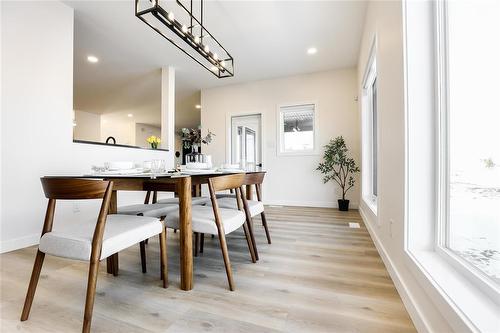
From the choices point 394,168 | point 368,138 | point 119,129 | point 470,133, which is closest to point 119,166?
point 394,168

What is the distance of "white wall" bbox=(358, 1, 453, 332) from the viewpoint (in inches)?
43.6

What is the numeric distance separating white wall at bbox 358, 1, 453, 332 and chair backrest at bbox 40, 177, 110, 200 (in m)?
1.56

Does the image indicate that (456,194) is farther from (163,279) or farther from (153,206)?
(153,206)

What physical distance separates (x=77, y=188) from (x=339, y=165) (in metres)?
4.23

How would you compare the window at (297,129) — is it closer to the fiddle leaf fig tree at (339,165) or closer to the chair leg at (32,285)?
the fiddle leaf fig tree at (339,165)

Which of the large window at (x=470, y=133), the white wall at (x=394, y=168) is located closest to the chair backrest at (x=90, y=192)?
the white wall at (x=394, y=168)

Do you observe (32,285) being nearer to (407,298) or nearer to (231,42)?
(407,298)

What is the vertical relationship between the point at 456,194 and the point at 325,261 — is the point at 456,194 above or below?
above

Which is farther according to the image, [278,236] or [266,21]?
[266,21]

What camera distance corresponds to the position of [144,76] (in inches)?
193

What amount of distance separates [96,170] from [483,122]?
232cm

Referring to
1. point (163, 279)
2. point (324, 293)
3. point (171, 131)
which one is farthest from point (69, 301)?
point (171, 131)

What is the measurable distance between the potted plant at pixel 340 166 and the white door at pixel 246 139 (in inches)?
58.8

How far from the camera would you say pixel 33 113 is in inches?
95.3
